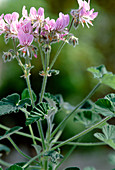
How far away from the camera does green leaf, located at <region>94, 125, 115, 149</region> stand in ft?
2.09

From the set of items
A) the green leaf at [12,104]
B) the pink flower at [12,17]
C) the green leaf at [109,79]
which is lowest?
the green leaf at [109,79]

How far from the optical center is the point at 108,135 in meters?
0.66

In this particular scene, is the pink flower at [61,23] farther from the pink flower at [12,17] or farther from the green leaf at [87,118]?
the green leaf at [87,118]

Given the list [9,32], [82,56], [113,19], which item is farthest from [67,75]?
[9,32]

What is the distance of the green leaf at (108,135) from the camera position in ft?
2.09

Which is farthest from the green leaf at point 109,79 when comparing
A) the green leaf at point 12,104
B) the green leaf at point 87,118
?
the green leaf at point 12,104

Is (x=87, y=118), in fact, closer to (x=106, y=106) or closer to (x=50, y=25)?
(x=106, y=106)

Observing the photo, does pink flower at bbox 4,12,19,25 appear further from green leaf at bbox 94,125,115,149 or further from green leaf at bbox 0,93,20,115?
green leaf at bbox 94,125,115,149

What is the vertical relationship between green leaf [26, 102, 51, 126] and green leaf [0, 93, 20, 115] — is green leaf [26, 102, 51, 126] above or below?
below

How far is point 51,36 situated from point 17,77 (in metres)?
2.33

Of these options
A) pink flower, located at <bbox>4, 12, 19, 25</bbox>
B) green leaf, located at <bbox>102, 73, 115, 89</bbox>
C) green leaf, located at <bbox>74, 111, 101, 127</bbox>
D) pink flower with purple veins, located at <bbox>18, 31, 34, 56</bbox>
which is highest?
pink flower, located at <bbox>4, 12, 19, 25</bbox>

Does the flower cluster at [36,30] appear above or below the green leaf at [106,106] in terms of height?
above

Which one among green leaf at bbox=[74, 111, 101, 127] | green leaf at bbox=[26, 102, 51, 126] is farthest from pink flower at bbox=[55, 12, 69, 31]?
green leaf at bbox=[74, 111, 101, 127]

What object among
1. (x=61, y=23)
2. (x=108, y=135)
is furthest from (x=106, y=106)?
(x=61, y=23)
